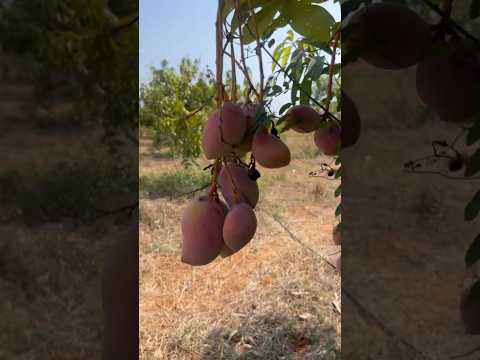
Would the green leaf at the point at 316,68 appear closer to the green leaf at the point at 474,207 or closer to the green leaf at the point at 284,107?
the green leaf at the point at 284,107

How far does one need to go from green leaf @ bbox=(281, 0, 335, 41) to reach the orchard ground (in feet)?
2.49

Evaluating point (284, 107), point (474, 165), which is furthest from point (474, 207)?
point (284, 107)

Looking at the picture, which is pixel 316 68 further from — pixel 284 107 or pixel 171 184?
pixel 171 184

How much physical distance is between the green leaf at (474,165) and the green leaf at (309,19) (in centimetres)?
27

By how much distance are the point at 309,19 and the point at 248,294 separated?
1517mm

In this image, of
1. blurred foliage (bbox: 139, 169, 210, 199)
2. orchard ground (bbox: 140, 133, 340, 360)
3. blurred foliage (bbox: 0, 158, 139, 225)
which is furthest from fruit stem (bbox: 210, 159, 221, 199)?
blurred foliage (bbox: 139, 169, 210, 199)

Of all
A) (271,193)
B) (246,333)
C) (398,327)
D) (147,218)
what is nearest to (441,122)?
(398,327)

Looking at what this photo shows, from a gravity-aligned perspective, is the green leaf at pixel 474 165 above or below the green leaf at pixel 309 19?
below

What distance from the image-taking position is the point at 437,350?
36 cm

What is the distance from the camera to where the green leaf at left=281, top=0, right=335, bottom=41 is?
21.4 inches

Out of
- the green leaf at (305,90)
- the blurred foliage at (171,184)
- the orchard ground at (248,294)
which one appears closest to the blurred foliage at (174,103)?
the blurred foliage at (171,184)

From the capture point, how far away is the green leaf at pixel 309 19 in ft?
1.79

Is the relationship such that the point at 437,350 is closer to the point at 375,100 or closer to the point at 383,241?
the point at 383,241

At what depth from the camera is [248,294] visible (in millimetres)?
1931
